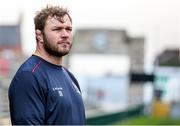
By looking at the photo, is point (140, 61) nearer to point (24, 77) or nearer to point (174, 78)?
point (174, 78)

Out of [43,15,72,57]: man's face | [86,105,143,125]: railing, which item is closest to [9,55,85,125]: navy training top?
[43,15,72,57]: man's face

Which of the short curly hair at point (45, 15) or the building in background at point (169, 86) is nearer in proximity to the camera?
the short curly hair at point (45, 15)

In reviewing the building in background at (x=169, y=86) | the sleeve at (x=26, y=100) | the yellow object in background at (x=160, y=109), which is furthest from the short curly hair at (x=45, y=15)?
the building in background at (x=169, y=86)

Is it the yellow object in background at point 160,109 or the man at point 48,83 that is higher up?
the man at point 48,83

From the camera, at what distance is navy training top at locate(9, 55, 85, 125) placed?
5.28 m

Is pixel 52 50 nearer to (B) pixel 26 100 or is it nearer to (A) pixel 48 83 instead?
(A) pixel 48 83

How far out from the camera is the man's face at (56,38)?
5.48 metres

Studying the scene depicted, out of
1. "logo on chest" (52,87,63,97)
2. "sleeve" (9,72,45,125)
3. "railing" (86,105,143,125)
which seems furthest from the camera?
"railing" (86,105,143,125)

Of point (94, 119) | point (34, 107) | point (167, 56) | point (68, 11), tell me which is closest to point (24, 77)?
point (34, 107)

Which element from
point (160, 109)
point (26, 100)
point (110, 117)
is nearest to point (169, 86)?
point (160, 109)

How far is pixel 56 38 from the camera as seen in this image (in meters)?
5.48

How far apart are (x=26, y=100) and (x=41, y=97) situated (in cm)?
11

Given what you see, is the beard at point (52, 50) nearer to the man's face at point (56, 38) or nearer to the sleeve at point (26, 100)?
the man's face at point (56, 38)

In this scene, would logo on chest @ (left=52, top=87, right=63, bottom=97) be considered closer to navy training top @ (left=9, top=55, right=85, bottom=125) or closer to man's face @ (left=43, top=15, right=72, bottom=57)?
navy training top @ (left=9, top=55, right=85, bottom=125)
